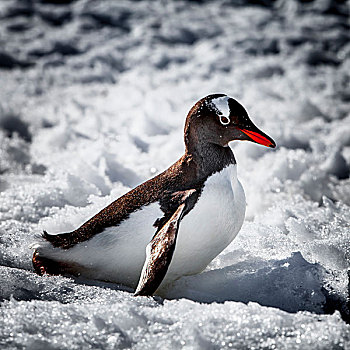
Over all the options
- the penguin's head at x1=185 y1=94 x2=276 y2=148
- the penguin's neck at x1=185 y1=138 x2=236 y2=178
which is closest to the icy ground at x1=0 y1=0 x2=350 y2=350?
the penguin's neck at x1=185 y1=138 x2=236 y2=178

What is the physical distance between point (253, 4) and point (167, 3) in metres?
1.22

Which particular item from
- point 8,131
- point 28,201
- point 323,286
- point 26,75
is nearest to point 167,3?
point 26,75

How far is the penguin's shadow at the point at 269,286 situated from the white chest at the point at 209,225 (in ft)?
0.24

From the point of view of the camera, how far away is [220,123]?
2.01 meters

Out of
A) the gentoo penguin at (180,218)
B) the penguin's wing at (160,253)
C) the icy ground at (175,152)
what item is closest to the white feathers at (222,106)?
the gentoo penguin at (180,218)

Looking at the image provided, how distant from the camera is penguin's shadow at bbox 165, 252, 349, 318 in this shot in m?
1.80

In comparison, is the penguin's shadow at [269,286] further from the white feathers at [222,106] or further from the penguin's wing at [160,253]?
the white feathers at [222,106]

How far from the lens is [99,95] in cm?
521

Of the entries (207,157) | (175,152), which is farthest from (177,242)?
(175,152)

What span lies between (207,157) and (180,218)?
1.03ft

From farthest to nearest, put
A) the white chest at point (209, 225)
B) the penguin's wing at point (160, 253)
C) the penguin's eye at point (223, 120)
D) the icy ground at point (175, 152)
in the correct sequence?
the penguin's eye at point (223, 120)
the white chest at point (209, 225)
the penguin's wing at point (160, 253)
the icy ground at point (175, 152)

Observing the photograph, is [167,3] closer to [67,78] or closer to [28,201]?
[67,78]

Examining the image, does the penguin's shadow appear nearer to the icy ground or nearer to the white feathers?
the icy ground

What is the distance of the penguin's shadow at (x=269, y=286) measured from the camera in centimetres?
180
